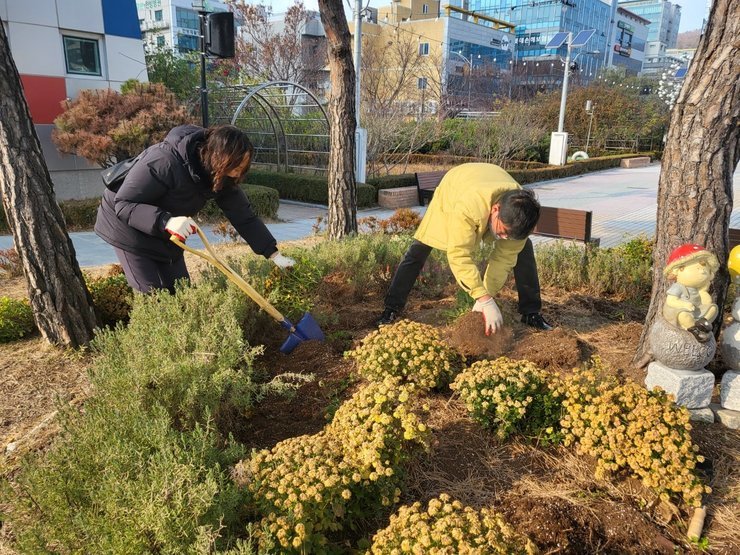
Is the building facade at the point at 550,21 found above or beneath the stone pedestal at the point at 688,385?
above

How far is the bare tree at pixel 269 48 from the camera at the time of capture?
2594 cm

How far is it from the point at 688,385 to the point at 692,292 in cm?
46

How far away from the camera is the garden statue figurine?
2441mm

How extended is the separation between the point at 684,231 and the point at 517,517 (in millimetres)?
1879

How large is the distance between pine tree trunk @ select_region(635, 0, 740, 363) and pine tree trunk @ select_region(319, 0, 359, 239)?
332 centimetres

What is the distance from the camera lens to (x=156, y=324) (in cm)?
275

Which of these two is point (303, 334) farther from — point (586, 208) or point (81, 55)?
point (586, 208)

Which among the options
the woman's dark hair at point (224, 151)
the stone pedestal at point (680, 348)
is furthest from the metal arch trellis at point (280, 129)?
the stone pedestal at point (680, 348)

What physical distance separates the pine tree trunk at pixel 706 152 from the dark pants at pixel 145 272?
294 centimetres

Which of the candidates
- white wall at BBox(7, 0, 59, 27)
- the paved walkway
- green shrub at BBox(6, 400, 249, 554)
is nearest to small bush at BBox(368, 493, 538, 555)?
green shrub at BBox(6, 400, 249, 554)

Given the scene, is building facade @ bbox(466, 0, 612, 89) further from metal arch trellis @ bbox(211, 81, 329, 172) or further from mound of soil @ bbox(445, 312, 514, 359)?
mound of soil @ bbox(445, 312, 514, 359)

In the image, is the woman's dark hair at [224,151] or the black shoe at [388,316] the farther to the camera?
the black shoe at [388,316]

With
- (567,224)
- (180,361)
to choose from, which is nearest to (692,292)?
(180,361)

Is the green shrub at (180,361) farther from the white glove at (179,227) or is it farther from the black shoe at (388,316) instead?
the black shoe at (388,316)
